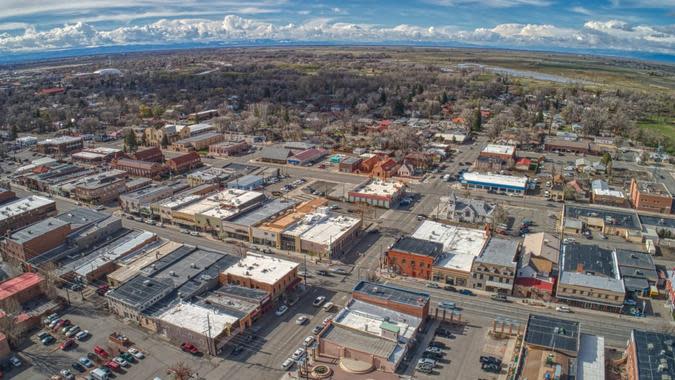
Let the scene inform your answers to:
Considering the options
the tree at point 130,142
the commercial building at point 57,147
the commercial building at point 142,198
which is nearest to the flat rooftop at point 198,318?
the commercial building at point 142,198

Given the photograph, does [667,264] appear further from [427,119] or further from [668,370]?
[427,119]

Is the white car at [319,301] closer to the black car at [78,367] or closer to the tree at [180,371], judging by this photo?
the tree at [180,371]

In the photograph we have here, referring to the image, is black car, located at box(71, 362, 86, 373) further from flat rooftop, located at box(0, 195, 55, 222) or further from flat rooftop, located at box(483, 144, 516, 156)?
flat rooftop, located at box(483, 144, 516, 156)

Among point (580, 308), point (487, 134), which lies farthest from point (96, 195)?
point (487, 134)

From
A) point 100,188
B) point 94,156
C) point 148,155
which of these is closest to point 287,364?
point 100,188

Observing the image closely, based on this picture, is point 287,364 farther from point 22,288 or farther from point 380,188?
point 380,188

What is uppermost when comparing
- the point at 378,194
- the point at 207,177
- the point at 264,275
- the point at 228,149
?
the point at 228,149
